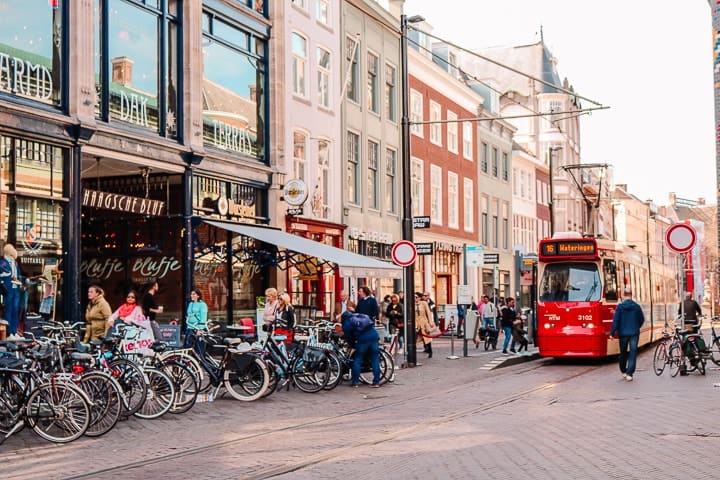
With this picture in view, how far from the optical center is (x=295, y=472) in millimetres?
9078

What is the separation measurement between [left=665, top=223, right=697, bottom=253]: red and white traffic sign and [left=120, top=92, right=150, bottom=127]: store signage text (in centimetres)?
1084

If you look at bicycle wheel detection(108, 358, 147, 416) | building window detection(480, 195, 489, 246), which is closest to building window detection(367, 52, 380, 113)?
building window detection(480, 195, 489, 246)

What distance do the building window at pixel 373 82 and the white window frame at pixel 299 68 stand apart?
5450 mm

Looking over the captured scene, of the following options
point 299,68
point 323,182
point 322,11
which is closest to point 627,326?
point 323,182

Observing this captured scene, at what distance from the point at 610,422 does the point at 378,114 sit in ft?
78.4

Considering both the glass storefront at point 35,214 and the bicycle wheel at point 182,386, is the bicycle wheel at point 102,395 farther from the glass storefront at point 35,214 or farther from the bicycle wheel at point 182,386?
the glass storefront at point 35,214

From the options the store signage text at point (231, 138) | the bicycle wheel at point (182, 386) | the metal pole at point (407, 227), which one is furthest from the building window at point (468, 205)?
the bicycle wheel at point (182, 386)

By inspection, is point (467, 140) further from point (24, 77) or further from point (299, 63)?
point (24, 77)

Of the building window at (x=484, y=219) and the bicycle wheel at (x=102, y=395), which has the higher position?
the building window at (x=484, y=219)

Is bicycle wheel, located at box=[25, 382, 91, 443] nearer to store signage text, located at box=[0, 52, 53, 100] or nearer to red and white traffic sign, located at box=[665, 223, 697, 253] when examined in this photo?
store signage text, located at box=[0, 52, 53, 100]

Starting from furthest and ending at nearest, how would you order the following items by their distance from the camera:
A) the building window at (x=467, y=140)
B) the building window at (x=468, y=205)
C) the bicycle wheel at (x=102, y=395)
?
the building window at (x=467, y=140), the building window at (x=468, y=205), the bicycle wheel at (x=102, y=395)

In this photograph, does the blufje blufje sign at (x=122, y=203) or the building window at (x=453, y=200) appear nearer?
the blufje blufje sign at (x=122, y=203)

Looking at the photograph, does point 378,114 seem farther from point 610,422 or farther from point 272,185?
point 610,422

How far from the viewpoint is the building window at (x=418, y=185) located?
38.5 meters
